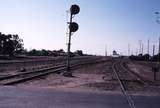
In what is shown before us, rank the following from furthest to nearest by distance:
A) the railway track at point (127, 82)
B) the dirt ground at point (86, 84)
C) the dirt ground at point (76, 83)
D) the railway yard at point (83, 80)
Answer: the dirt ground at point (76, 83), the railway yard at point (83, 80), the dirt ground at point (86, 84), the railway track at point (127, 82)

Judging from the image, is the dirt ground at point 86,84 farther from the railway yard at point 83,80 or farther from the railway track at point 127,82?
the railway track at point 127,82

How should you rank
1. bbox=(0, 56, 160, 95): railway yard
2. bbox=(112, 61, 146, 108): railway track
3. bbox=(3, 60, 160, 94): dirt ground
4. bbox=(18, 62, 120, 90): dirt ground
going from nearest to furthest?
bbox=(112, 61, 146, 108): railway track
bbox=(3, 60, 160, 94): dirt ground
bbox=(0, 56, 160, 95): railway yard
bbox=(18, 62, 120, 90): dirt ground

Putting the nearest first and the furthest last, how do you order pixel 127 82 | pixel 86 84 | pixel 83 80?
pixel 86 84
pixel 127 82
pixel 83 80

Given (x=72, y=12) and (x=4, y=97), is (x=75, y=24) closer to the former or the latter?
(x=72, y=12)

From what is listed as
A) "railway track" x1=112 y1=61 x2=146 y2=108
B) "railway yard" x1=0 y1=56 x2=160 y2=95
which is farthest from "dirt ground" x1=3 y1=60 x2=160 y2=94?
"railway track" x1=112 y1=61 x2=146 y2=108

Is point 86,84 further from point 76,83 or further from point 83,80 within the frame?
point 83,80

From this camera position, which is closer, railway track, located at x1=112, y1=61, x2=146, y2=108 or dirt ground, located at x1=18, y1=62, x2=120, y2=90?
railway track, located at x1=112, y1=61, x2=146, y2=108

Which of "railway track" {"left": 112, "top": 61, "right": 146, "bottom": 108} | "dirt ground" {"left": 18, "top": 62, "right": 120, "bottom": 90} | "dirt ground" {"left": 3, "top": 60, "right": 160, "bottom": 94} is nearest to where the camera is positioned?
"railway track" {"left": 112, "top": 61, "right": 146, "bottom": 108}

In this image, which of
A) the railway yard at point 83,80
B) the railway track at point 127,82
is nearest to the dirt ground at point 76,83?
the railway yard at point 83,80

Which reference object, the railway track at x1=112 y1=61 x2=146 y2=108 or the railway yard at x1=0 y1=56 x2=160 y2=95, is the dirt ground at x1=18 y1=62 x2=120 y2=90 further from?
the railway track at x1=112 y1=61 x2=146 y2=108

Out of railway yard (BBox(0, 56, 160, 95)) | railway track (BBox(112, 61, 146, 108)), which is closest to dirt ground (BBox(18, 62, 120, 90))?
railway yard (BBox(0, 56, 160, 95))

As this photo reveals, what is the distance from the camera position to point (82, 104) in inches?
502

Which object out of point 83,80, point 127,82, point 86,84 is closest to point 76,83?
point 86,84

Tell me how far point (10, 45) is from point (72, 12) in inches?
2929
